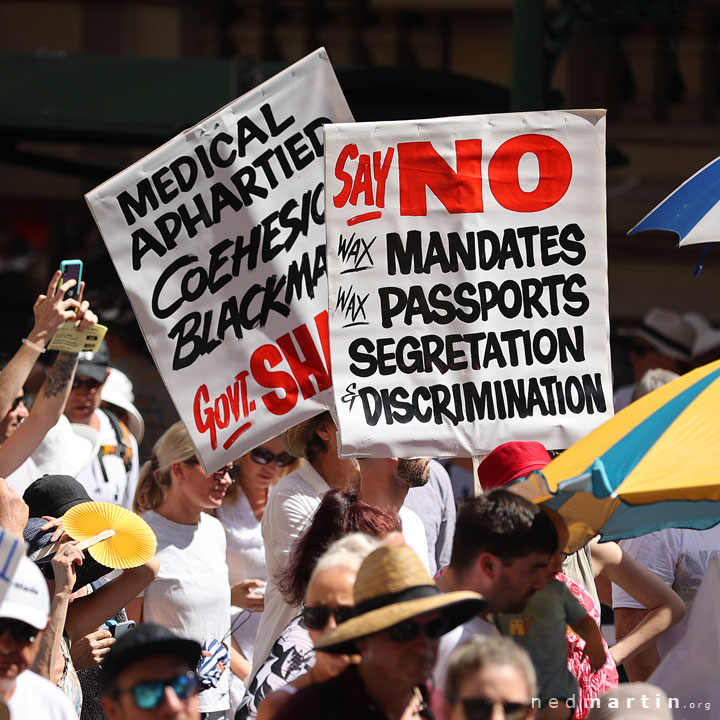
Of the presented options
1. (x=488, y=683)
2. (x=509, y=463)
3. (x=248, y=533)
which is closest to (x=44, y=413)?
(x=248, y=533)

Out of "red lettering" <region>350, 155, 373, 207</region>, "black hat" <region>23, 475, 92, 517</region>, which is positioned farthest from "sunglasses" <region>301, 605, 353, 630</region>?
"red lettering" <region>350, 155, 373, 207</region>

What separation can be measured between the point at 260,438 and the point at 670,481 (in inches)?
63.1

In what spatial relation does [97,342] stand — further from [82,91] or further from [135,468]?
→ [82,91]

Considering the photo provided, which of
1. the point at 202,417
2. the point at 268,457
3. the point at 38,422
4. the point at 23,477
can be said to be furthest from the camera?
the point at 268,457

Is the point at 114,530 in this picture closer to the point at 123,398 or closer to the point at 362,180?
the point at 362,180

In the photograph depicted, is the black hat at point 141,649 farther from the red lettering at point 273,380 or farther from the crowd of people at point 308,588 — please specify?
the red lettering at point 273,380

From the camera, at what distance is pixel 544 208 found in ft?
15.3

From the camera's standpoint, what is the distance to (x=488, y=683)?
9.91 feet

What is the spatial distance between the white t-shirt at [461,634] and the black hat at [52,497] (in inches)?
58.3

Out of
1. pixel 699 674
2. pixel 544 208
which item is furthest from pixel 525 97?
pixel 699 674

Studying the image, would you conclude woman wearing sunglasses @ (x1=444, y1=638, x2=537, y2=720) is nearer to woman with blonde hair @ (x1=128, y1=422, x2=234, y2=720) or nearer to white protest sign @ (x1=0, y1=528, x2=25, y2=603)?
white protest sign @ (x1=0, y1=528, x2=25, y2=603)

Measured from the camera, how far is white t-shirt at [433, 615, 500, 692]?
11.3 feet

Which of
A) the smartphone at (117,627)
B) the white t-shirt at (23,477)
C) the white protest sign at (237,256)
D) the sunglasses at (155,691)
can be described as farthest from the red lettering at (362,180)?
the sunglasses at (155,691)

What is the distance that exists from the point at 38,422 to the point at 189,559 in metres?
0.74
